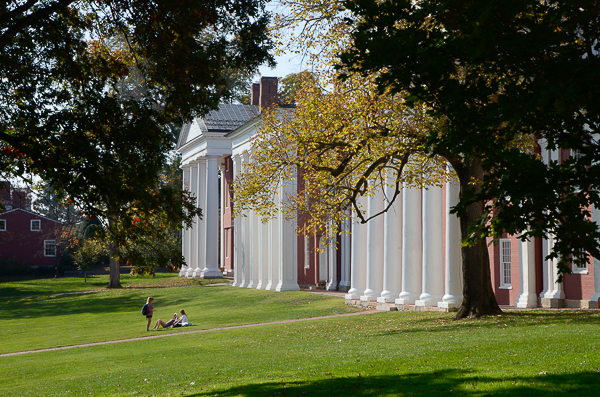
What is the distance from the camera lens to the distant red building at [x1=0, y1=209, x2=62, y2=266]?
6975 cm

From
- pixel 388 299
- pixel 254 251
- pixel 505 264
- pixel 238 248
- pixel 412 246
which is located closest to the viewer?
pixel 412 246

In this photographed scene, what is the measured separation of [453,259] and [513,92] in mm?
17197

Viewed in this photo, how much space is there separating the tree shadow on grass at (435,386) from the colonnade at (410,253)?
1149 centimetres

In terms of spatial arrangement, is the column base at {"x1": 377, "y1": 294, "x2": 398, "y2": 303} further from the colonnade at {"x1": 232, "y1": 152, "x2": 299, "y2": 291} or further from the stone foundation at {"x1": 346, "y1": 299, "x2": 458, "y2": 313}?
the colonnade at {"x1": 232, "y1": 152, "x2": 299, "y2": 291}

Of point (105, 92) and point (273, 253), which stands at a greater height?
point (105, 92)

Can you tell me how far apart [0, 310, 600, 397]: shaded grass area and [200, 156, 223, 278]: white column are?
30.2 meters

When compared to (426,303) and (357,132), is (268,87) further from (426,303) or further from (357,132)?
(357,132)

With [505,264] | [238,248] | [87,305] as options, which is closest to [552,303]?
[505,264]

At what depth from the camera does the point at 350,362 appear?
13.2m

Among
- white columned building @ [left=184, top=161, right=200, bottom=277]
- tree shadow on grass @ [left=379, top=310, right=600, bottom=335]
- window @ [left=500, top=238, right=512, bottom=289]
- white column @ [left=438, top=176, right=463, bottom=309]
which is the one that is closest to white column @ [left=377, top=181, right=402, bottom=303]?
white column @ [left=438, top=176, right=463, bottom=309]

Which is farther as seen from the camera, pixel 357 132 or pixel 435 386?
pixel 357 132

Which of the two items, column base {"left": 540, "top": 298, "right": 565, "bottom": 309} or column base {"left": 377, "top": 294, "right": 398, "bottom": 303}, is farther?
column base {"left": 377, "top": 294, "right": 398, "bottom": 303}

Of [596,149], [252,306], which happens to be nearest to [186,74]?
[596,149]

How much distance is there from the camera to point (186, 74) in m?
11.9
